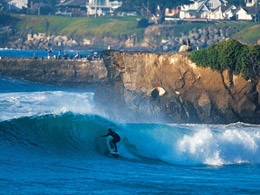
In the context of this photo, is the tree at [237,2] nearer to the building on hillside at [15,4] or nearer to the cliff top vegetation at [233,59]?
the building on hillside at [15,4]

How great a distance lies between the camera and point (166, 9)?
5502 inches

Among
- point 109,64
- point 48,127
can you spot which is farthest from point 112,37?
point 48,127

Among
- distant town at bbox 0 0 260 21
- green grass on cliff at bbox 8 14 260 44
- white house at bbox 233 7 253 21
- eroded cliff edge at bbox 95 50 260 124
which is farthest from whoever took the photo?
distant town at bbox 0 0 260 21

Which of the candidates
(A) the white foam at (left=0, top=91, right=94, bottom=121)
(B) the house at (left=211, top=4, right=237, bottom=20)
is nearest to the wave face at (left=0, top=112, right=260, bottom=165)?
(A) the white foam at (left=0, top=91, right=94, bottom=121)

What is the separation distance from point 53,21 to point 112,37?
33.1ft

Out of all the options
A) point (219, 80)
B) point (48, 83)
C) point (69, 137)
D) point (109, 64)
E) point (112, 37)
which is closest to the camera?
point (69, 137)

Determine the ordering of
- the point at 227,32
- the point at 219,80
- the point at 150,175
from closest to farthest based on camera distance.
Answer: the point at 150,175
the point at 219,80
the point at 227,32

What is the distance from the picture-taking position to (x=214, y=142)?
1271 inches

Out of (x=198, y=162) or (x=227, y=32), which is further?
(x=227, y=32)

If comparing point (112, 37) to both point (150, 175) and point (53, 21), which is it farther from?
point (150, 175)

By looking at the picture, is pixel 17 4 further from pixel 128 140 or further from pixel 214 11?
pixel 128 140

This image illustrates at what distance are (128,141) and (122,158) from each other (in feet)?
7.01

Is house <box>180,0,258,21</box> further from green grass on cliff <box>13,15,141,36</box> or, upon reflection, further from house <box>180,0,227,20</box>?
green grass on cliff <box>13,15,141,36</box>

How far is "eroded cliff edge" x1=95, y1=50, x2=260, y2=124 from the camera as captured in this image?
133 feet
